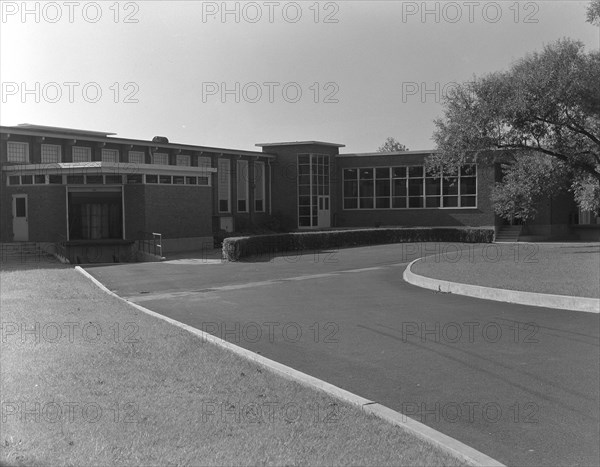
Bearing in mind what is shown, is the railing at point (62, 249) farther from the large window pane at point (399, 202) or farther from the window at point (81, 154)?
the large window pane at point (399, 202)

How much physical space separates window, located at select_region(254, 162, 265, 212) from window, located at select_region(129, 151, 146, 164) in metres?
10.3

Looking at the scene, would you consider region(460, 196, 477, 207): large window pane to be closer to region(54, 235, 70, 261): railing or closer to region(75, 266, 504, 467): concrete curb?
region(54, 235, 70, 261): railing

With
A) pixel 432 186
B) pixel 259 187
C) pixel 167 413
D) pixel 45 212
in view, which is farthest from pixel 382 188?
pixel 167 413

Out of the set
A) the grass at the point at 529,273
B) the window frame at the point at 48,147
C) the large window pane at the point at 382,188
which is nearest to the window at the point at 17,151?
the window frame at the point at 48,147

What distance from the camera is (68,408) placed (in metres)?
6.16

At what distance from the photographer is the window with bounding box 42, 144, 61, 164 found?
35.9m

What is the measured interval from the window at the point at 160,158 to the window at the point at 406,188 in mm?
14119

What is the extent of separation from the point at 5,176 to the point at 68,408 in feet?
→ 100

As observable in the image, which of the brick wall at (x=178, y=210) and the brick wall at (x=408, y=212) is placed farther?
the brick wall at (x=408, y=212)

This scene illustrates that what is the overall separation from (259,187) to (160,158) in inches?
370

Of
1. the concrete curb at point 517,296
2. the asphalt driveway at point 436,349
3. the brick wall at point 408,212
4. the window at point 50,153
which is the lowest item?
the asphalt driveway at point 436,349

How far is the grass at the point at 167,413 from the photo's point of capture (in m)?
5.09

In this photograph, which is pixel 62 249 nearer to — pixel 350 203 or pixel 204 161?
pixel 204 161

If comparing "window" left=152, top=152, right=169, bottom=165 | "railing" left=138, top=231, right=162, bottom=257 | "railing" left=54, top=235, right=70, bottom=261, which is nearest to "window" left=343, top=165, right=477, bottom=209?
"window" left=152, top=152, right=169, bottom=165
